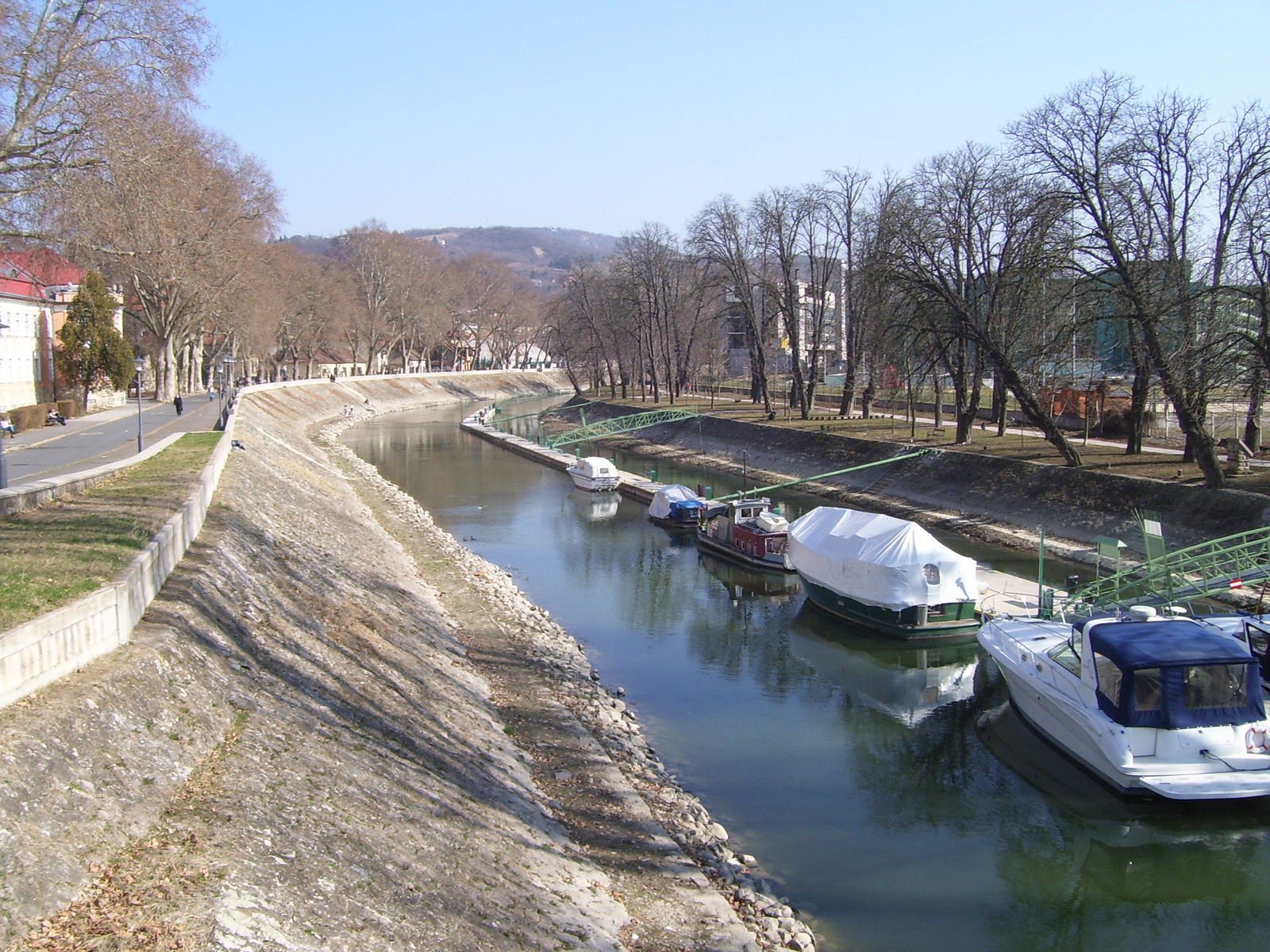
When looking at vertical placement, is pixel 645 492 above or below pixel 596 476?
below

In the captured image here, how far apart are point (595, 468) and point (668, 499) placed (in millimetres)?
9394

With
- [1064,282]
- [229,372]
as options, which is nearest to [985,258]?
[1064,282]

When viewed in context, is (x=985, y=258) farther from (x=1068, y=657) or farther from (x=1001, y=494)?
(x=1068, y=657)

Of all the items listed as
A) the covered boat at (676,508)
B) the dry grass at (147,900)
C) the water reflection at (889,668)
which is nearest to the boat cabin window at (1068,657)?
the water reflection at (889,668)

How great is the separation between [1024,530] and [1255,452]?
927cm

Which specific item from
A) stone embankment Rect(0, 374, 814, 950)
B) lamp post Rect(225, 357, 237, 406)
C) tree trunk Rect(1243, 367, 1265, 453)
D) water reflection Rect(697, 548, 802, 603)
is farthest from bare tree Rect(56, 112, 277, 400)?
tree trunk Rect(1243, 367, 1265, 453)

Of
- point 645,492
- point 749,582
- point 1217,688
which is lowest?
point 749,582

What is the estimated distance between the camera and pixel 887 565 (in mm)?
23688

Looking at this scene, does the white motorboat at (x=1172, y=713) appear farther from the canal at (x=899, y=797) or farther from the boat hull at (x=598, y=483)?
the boat hull at (x=598, y=483)

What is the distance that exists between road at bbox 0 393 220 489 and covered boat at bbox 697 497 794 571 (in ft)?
63.0

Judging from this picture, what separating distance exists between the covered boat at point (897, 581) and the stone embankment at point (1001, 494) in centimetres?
899

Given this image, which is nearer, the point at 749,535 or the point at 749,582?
the point at 749,582

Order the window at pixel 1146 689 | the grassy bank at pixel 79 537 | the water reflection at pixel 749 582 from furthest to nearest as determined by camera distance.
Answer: the water reflection at pixel 749 582 < the window at pixel 1146 689 < the grassy bank at pixel 79 537

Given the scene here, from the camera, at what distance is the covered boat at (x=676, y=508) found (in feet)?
124
